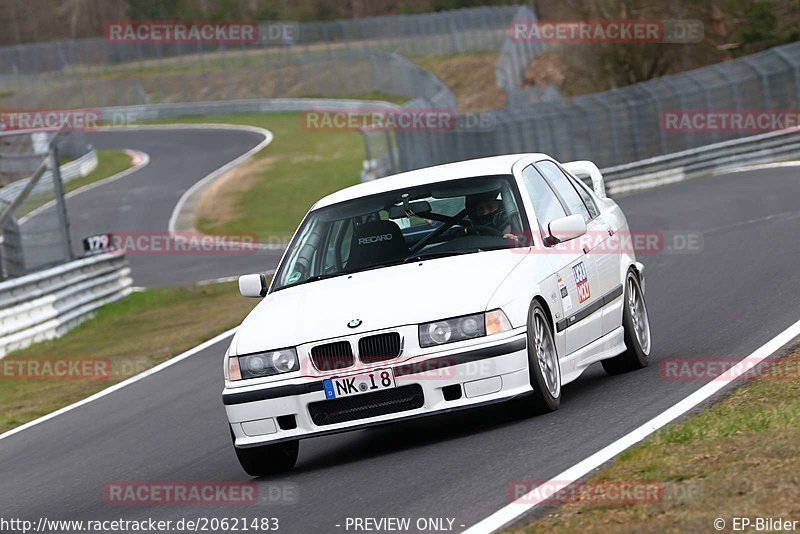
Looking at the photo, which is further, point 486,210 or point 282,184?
point 282,184

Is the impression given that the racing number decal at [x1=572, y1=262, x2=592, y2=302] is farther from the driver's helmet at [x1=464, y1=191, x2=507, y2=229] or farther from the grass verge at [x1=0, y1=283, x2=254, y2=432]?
→ the grass verge at [x1=0, y1=283, x2=254, y2=432]

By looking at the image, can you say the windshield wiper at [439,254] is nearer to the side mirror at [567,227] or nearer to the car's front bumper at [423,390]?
the side mirror at [567,227]

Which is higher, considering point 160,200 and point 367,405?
point 367,405

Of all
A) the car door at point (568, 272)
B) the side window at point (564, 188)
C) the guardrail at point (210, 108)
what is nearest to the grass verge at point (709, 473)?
the car door at point (568, 272)

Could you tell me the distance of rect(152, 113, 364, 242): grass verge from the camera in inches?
1524

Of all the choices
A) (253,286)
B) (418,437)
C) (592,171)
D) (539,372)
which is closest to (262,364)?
(418,437)

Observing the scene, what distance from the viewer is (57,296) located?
66.3ft

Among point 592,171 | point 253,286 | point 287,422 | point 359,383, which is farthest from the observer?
point 592,171

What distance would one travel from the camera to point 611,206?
35.0ft

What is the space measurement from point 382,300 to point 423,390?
565mm

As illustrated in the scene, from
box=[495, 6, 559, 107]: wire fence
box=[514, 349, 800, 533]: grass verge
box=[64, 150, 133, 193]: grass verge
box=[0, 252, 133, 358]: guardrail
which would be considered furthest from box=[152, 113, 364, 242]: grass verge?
box=[514, 349, 800, 533]: grass verge

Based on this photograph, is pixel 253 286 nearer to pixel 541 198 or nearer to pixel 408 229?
pixel 408 229

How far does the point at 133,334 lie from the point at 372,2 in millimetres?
90711

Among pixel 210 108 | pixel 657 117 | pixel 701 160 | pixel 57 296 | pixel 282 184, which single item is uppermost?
pixel 57 296
